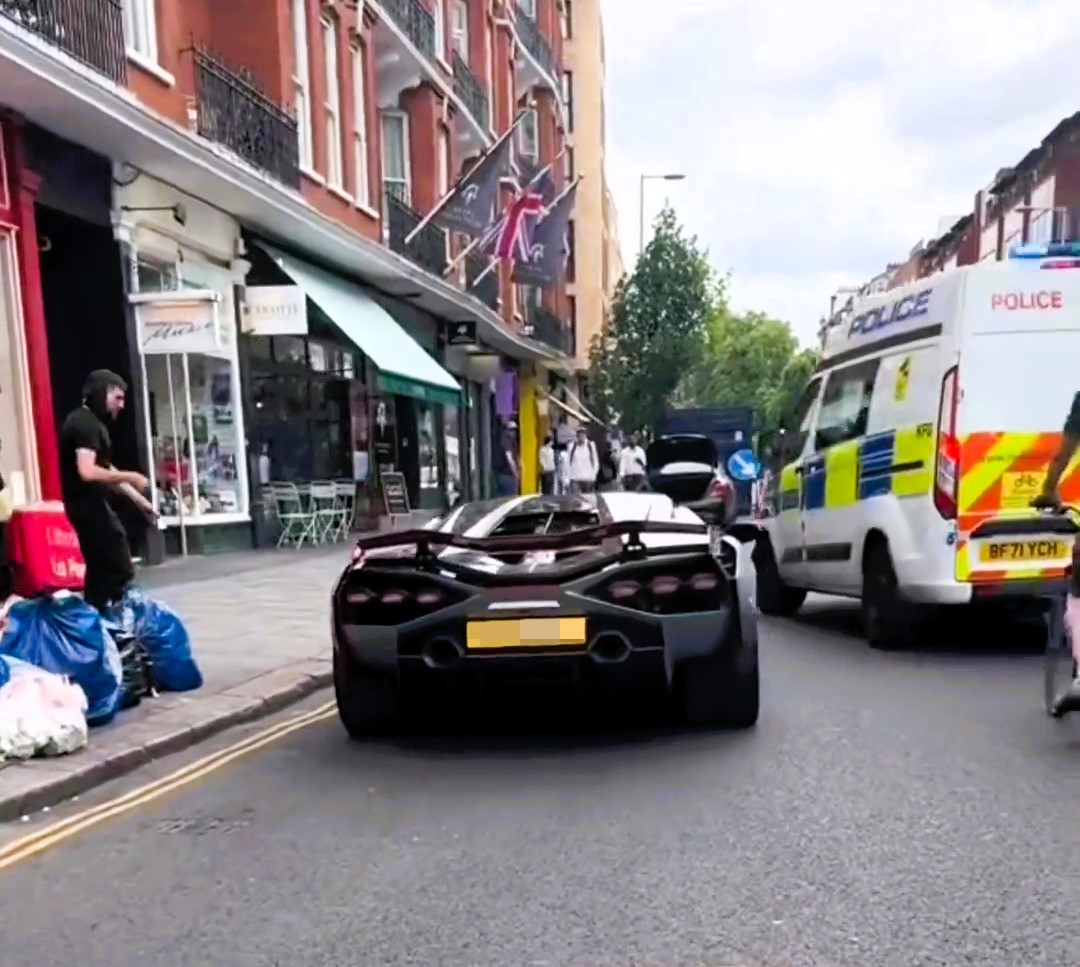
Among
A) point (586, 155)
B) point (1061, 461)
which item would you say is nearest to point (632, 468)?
point (1061, 461)

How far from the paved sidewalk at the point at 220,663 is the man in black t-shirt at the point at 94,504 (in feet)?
2.32

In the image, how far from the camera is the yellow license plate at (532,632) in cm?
546

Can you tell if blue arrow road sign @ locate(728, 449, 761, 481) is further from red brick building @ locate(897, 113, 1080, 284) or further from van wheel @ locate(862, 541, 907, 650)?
red brick building @ locate(897, 113, 1080, 284)

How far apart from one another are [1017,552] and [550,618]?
379 centimetres

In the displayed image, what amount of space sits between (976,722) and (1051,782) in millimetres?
1122

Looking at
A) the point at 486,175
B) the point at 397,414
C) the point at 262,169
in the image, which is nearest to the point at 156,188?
the point at 262,169

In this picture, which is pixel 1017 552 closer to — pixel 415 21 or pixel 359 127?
pixel 359 127

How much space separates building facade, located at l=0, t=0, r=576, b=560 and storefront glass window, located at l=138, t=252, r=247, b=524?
29 mm

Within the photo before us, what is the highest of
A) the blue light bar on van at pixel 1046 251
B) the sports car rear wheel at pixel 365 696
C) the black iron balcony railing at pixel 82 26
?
the black iron balcony railing at pixel 82 26

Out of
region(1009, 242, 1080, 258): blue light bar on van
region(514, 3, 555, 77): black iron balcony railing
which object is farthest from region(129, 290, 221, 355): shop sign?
region(514, 3, 555, 77): black iron balcony railing

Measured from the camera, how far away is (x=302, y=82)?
18016 millimetres

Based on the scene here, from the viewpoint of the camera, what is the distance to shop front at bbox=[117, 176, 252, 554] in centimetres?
1325

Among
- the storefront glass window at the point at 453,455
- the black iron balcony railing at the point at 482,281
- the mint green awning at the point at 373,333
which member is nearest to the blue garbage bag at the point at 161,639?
the mint green awning at the point at 373,333

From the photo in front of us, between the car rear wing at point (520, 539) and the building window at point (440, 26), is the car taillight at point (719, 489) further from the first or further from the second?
the building window at point (440, 26)
